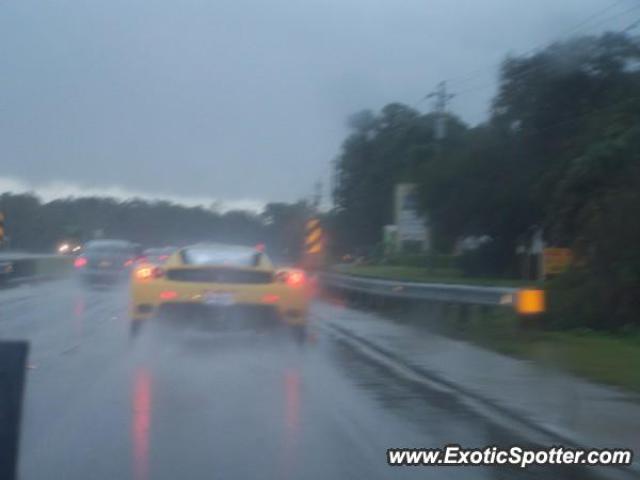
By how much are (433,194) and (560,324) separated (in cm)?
2284

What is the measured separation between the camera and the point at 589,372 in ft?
44.2

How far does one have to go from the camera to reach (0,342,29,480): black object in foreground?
5.89 meters

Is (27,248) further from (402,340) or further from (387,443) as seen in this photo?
(387,443)

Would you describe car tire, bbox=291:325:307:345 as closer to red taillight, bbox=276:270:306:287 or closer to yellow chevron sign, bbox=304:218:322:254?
red taillight, bbox=276:270:306:287

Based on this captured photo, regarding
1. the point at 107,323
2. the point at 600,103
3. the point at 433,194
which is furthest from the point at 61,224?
the point at 107,323

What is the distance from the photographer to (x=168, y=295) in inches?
642

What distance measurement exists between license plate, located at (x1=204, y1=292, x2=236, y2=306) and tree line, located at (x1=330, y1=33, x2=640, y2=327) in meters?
7.00

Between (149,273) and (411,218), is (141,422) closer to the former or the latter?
(149,273)

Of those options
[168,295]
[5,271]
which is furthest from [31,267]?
[168,295]

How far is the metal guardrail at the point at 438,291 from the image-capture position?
19.2 meters

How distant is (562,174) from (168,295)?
20622mm

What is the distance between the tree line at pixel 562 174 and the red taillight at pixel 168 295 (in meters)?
7.69

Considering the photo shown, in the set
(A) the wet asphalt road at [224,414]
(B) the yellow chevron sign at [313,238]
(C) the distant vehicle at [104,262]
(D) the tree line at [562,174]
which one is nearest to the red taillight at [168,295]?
(A) the wet asphalt road at [224,414]

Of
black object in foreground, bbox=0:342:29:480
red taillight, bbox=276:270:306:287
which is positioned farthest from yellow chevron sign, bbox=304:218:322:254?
black object in foreground, bbox=0:342:29:480
